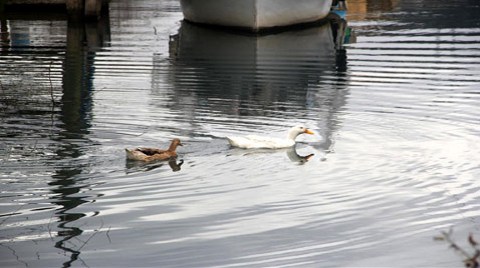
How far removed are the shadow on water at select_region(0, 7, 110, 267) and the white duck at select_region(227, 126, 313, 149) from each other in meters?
1.87

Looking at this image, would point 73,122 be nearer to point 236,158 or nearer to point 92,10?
point 236,158

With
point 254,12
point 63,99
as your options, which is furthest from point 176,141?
point 254,12

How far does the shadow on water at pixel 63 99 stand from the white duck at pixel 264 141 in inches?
73.5

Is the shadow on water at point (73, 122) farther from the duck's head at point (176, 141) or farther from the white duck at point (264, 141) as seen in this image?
the white duck at point (264, 141)

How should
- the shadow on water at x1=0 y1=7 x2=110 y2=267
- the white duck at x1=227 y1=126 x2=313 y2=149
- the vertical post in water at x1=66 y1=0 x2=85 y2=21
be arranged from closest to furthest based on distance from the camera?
the shadow on water at x1=0 y1=7 x2=110 y2=267, the white duck at x1=227 y1=126 x2=313 y2=149, the vertical post in water at x1=66 y1=0 x2=85 y2=21

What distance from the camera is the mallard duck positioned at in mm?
13297

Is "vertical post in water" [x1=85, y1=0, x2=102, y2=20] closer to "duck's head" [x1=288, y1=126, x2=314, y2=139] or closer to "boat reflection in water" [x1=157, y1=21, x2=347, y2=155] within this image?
"boat reflection in water" [x1=157, y1=21, x2=347, y2=155]

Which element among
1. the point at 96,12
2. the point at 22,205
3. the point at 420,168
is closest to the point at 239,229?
the point at 22,205

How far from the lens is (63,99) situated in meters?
18.8

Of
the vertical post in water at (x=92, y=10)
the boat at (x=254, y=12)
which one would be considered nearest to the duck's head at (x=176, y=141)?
the boat at (x=254, y=12)

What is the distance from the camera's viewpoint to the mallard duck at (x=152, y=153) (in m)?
13.3

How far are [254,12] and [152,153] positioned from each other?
765 inches

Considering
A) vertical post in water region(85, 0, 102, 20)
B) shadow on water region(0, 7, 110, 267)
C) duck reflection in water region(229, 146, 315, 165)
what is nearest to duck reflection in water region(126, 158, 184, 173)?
shadow on water region(0, 7, 110, 267)

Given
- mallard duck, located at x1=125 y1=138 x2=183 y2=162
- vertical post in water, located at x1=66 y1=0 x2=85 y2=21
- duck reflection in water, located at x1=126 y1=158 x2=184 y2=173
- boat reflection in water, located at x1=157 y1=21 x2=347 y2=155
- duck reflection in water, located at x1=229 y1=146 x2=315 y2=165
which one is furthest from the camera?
vertical post in water, located at x1=66 y1=0 x2=85 y2=21
